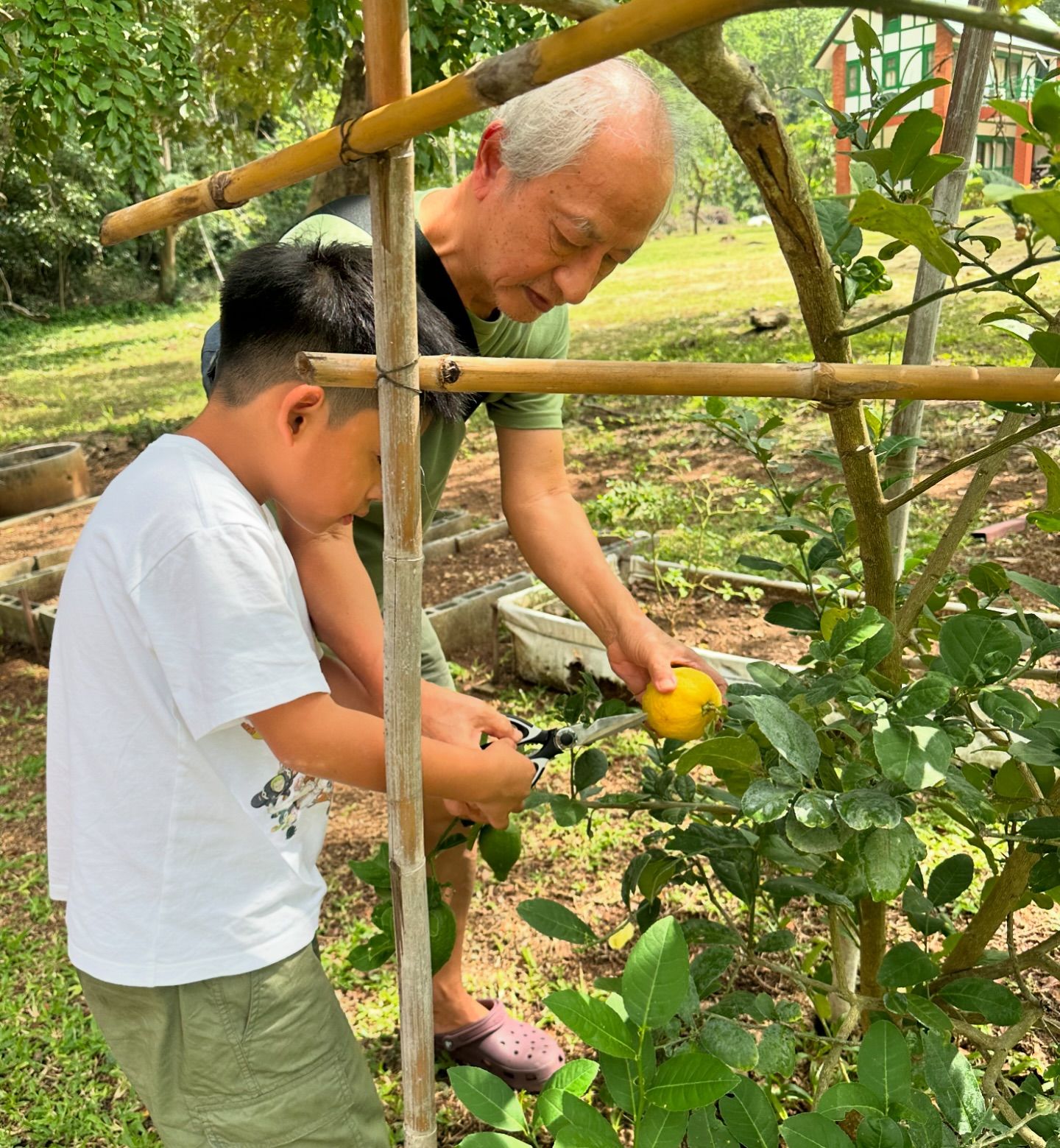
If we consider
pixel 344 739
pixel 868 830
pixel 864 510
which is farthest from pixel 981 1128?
pixel 344 739

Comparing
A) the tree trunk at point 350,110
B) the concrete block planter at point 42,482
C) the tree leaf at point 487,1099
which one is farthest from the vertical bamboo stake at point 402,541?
the concrete block planter at point 42,482

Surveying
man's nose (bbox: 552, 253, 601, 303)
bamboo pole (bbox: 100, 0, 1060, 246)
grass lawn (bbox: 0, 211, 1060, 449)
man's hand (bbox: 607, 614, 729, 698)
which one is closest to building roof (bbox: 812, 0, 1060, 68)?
bamboo pole (bbox: 100, 0, 1060, 246)

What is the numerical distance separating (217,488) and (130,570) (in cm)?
14

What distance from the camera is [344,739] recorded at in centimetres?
131

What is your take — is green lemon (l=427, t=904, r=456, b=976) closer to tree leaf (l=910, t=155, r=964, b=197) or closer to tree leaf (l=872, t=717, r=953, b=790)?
tree leaf (l=872, t=717, r=953, b=790)

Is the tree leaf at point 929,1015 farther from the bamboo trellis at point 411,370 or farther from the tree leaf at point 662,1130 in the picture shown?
the bamboo trellis at point 411,370

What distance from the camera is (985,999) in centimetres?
135

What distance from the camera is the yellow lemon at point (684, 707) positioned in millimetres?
1588

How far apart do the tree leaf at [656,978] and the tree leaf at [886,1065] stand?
0.67 ft

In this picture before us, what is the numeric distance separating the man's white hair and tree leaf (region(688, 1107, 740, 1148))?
128 cm

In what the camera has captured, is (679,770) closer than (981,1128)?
No

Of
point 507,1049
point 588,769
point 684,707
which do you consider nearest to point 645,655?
point 684,707

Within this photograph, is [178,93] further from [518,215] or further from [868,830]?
[868,830]

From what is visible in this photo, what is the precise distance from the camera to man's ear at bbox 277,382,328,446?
1321mm
